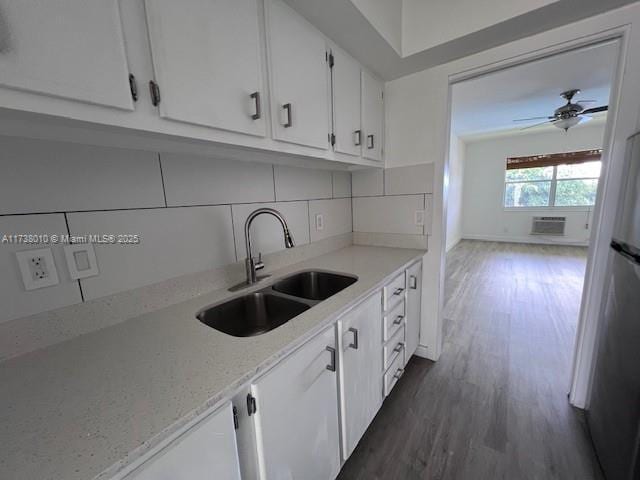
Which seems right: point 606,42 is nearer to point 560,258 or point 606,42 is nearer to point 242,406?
point 242,406

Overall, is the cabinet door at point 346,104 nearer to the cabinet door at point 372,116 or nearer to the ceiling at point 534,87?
the cabinet door at point 372,116

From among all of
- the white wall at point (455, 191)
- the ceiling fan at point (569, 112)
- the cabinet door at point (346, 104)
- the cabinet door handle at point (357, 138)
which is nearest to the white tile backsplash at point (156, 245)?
the cabinet door at point (346, 104)

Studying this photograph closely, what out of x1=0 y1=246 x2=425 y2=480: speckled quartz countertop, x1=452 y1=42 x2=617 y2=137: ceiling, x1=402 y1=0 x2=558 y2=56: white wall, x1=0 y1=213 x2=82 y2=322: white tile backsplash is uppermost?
x1=452 y1=42 x2=617 y2=137: ceiling

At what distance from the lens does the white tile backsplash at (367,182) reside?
1.93 metres

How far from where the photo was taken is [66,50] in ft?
1.75

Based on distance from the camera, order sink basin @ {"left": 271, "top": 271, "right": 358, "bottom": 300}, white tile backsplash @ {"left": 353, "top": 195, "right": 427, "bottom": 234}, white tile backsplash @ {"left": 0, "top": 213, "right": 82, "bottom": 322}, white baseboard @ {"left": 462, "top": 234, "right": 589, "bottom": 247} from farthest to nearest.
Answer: white baseboard @ {"left": 462, "top": 234, "right": 589, "bottom": 247}
white tile backsplash @ {"left": 353, "top": 195, "right": 427, "bottom": 234}
sink basin @ {"left": 271, "top": 271, "right": 358, "bottom": 300}
white tile backsplash @ {"left": 0, "top": 213, "right": 82, "bottom": 322}

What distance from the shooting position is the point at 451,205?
17.8ft

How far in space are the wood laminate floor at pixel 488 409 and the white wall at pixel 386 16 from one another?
2.09m

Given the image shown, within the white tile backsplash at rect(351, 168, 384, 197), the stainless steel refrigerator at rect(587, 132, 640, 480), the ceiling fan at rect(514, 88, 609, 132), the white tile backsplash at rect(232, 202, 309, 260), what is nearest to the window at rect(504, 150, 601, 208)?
the ceiling fan at rect(514, 88, 609, 132)

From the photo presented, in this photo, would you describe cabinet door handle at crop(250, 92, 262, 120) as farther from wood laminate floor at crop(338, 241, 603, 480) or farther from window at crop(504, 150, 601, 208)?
window at crop(504, 150, 601, 208)

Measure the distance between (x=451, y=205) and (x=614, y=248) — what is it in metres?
4.54

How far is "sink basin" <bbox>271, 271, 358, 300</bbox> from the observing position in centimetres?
137

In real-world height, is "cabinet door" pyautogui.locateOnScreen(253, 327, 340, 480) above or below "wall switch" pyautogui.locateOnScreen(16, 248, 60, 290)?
below

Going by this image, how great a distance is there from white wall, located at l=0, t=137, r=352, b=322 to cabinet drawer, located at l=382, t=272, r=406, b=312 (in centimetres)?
67
